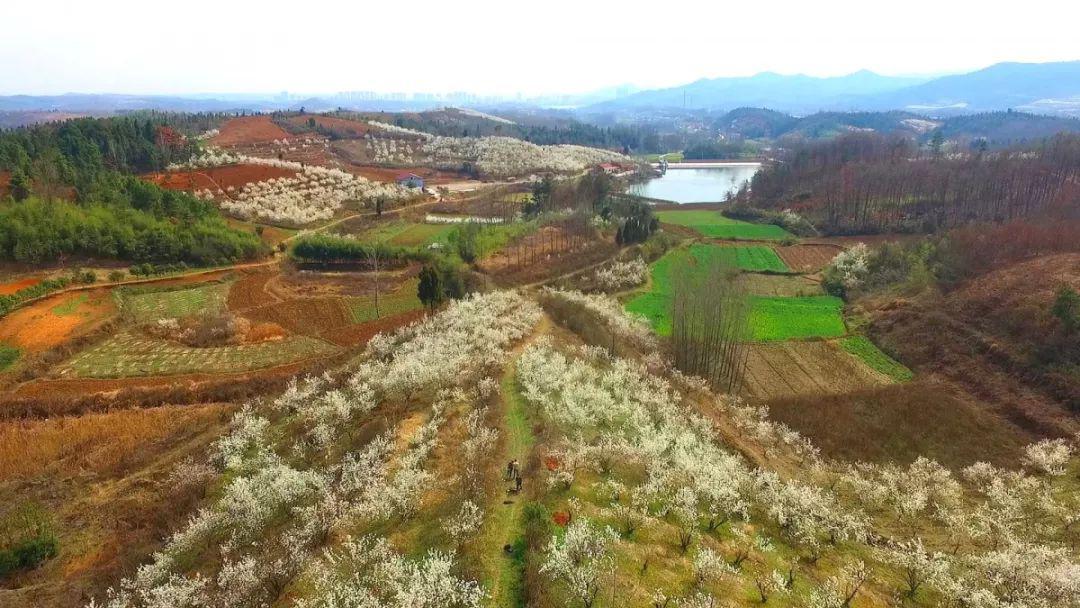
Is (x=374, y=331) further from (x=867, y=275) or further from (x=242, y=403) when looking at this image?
(x=867, y=275)

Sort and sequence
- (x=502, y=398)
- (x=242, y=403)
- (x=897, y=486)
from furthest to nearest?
(x=242, y=403) → (x=502, y=398) → (x=897, y=486)

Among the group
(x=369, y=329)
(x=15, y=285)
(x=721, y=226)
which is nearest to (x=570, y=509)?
(x=369, y=329)

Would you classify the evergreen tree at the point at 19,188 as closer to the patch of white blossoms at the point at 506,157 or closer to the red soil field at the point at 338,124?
the patch of white blossoms at the point at 506,157

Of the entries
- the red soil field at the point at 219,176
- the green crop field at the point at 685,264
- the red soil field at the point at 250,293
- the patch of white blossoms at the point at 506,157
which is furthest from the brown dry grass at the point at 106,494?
the patch of white blossoms at the point at 506,157

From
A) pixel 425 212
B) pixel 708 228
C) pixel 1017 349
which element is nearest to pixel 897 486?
pixel 1017 349

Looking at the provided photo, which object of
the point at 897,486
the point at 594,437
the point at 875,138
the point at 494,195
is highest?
the point at 875,138

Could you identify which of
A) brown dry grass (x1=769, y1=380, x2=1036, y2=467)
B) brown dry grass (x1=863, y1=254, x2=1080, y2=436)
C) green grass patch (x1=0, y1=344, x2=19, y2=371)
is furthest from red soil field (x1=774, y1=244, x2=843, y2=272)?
green grass patch (x1=0, y1=344, x2=19, y2=371)

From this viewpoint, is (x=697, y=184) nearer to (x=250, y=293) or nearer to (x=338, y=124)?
(x=338, y=124)
